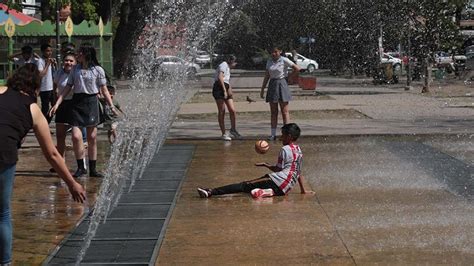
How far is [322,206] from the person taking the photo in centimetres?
866

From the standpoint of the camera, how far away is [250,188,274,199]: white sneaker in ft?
29.9

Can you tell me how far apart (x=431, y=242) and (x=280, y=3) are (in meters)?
51.6

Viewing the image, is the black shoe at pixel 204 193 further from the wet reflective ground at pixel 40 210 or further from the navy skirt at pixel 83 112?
the navy skirt at pixel 83 112

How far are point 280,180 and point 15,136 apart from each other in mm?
3983

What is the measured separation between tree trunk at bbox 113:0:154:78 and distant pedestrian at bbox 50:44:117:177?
117 ft

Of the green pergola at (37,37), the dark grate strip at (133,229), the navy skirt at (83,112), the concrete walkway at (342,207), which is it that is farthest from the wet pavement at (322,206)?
the green pergola at (37,37)

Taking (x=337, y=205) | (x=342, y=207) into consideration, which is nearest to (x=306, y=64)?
(x=337, y=205)

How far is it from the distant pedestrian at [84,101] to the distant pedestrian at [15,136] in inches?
202

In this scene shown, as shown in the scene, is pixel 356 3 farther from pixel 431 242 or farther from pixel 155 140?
pixel 431 242

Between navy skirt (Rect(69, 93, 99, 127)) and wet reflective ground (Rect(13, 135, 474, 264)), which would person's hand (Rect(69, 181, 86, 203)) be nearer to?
wet reflective ground (Rect(13, 135, 474, 264))

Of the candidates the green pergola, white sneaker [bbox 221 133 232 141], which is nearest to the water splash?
white sneaker [bbox 221 133 232 141]

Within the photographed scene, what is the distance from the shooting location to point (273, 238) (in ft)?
23.6

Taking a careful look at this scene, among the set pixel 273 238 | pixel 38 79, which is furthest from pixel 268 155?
pixel 38 79

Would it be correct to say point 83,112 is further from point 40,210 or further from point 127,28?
point 127,28
